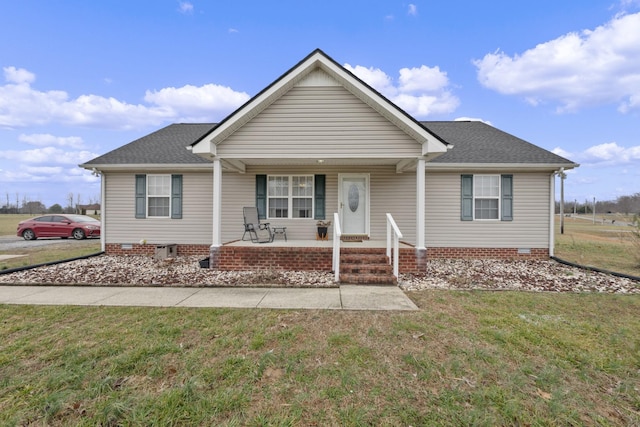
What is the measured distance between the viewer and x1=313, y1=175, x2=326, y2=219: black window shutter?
8727mm

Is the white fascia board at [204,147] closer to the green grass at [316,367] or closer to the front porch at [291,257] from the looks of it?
the front porch at [291,257]

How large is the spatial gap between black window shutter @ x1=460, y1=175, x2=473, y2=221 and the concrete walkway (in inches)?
183

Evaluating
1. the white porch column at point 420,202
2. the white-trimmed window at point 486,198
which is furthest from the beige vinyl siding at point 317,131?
the white-trimmed window at point 486,198

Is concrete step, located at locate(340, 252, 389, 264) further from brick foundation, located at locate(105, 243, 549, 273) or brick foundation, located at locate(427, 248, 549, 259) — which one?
brick foundation, located at locate(427, 248, 549, 259)

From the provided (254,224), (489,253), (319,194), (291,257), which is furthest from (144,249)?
(489,253)

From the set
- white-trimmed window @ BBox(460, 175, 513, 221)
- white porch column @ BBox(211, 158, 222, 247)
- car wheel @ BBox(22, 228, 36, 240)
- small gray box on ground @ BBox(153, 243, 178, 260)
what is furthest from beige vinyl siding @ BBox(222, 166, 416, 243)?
car wheel @ BBox(22, 228, 36, 240)

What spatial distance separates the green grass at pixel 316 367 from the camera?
215cm

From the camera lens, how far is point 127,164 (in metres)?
8.63

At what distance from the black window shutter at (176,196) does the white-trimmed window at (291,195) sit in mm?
2847

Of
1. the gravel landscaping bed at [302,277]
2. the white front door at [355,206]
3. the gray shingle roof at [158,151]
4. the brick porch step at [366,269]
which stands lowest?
the gravel landscaping bed at [302,277]

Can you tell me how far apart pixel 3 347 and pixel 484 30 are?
2006cm

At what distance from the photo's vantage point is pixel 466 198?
878 cm

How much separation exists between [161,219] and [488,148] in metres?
10.9

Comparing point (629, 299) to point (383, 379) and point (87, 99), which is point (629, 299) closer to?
point (383, 379)
